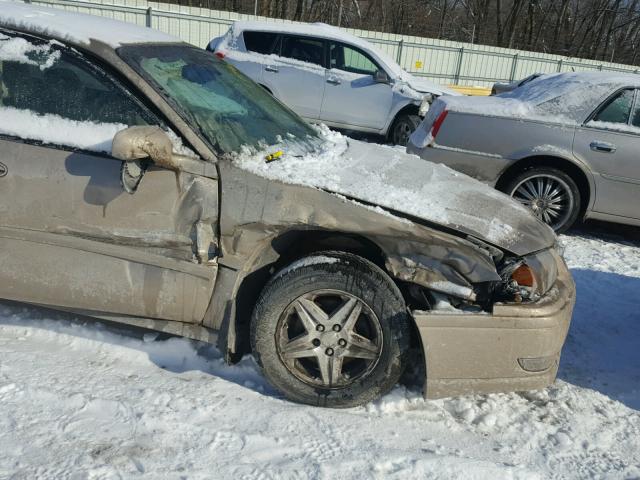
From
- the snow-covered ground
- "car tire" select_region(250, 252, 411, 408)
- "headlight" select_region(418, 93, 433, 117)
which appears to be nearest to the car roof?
"headlight" select_region(418, 93, 433, 117)

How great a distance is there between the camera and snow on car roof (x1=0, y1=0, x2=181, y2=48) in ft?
9.79

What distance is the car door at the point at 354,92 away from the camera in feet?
32.8

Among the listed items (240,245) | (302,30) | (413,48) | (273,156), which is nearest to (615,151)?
(273,156)

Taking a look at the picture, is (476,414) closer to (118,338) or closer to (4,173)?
(118,338)

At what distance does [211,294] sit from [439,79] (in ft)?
52.2

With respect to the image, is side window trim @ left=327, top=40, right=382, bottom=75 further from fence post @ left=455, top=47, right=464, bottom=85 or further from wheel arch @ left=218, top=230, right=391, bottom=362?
fence post @ left=455, top=47, right=464, bottom=85

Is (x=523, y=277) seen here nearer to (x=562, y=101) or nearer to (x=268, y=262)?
(x=268, y=262)

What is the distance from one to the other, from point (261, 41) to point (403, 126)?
2.93m

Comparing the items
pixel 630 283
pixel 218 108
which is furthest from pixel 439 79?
pixel 218 108

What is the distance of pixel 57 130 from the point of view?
115 inches

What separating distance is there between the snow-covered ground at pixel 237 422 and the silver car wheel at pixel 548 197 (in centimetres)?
251

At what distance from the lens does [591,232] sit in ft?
20.5

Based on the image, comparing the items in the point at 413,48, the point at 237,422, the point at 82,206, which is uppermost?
the point at 413,48

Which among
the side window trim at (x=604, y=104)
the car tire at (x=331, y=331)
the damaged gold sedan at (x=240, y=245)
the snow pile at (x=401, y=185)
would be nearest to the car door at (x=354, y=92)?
the side window trim at (x=604, y=104)
